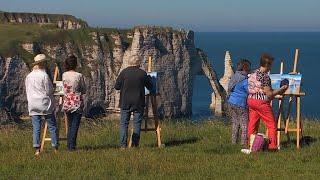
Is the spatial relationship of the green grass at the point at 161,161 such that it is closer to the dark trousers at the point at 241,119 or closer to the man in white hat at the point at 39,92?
the dark trousers at the point at 241,119

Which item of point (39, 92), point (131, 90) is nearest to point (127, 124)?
point (131, 90)

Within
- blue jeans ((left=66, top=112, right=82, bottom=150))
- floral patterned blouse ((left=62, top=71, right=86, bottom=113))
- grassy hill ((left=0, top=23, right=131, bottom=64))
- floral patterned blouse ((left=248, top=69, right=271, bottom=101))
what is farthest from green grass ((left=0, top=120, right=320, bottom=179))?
grassy hill ((left=0, top=23, right=131, bottom=64))

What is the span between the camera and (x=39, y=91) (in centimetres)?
1275

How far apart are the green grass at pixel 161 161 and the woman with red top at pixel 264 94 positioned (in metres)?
0.42

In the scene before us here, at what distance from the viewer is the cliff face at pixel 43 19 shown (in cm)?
12459

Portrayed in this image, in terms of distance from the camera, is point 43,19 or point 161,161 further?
point 43,19

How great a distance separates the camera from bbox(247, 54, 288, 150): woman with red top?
501 inches

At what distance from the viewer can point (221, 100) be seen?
100500mm

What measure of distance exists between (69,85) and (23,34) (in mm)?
85328

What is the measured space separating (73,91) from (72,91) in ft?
0.06

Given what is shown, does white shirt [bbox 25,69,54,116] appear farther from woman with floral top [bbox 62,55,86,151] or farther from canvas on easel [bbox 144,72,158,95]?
canvas on easel [bbox 144,72,158,95]

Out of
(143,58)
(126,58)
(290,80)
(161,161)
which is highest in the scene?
(290,80)

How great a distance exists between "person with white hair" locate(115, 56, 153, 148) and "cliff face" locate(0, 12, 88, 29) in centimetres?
11021

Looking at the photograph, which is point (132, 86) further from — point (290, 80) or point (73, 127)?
point (290, 80)
